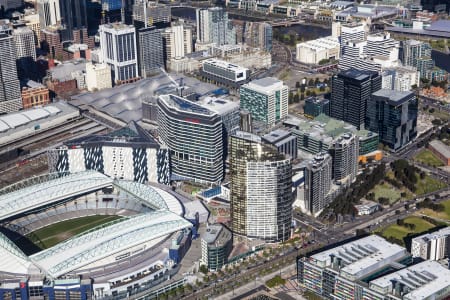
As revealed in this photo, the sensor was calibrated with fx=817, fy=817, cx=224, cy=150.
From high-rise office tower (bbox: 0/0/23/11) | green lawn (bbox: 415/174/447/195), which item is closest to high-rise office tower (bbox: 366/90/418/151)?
green lawn (bbox: 415/174/447/195)

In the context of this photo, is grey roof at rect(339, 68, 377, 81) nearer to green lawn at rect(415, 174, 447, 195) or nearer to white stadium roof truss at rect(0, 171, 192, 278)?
green lawn at rect(415, 174, 447, 195)

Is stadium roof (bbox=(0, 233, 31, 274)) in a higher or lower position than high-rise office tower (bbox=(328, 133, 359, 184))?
lower

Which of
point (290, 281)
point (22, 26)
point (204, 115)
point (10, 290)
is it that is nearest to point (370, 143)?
point (204, 115)

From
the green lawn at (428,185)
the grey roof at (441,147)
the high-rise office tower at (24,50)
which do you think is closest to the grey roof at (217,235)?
the green lawn at (428,185)

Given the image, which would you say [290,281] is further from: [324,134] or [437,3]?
[437,3]

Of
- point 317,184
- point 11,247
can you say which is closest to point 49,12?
point 317,184
